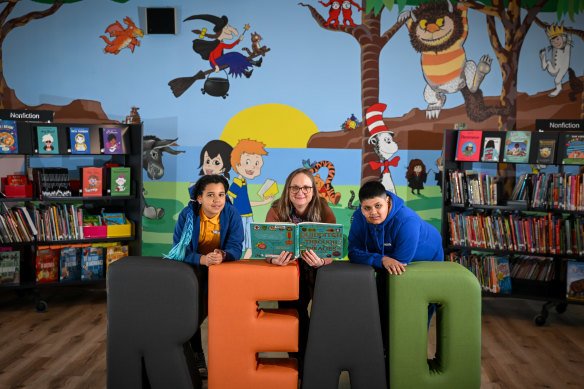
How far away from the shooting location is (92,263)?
4.84 meters

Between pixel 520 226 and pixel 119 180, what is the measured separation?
3.80 metres

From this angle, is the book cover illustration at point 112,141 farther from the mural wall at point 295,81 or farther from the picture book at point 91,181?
the mural wall at point 295,81

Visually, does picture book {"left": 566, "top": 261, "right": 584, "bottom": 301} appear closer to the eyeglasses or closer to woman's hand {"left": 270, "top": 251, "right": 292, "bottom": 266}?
the eyeglasses

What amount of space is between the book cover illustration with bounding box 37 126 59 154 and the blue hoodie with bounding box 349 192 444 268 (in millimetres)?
3172

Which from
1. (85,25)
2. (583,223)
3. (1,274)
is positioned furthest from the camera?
(85,25)

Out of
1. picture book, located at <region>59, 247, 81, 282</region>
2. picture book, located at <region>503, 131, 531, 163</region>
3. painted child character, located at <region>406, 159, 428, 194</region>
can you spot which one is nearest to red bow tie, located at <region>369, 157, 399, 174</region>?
painted child character, located at <region>406, 159, 428, 194</region>

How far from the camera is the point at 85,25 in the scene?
5.22 metres

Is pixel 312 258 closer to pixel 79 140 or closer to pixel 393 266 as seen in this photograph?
pixel 393 266

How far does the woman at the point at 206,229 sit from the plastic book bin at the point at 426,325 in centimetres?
97

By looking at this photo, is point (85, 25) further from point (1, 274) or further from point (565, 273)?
point (565, 273)

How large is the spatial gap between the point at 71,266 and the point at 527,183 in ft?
14.3

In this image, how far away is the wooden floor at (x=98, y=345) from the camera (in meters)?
3.09

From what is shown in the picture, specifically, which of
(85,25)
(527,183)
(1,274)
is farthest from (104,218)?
(527,183)

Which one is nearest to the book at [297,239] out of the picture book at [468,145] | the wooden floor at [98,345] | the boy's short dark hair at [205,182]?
the boy's short dark hair at [205,182]
